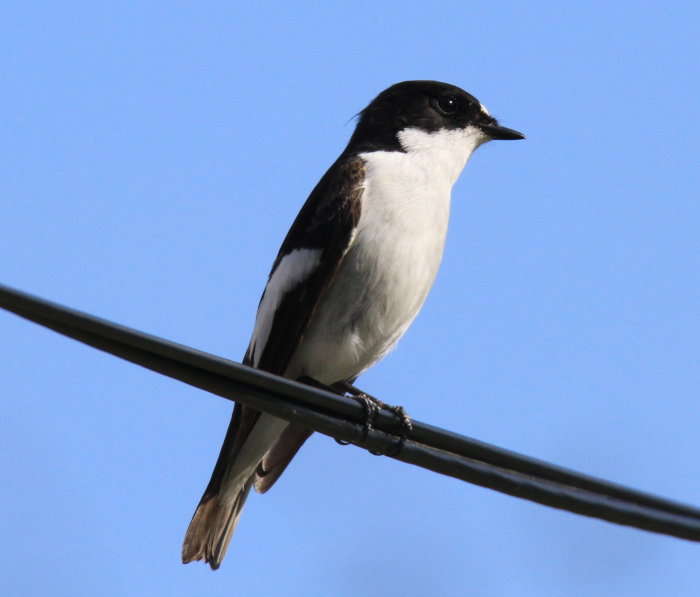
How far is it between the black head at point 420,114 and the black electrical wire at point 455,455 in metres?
3.23

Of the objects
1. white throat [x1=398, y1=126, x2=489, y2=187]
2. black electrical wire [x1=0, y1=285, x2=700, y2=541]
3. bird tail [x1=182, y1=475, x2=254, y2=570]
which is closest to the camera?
black electrical wire [x1=0, y1=285, x2=700, y2=541]

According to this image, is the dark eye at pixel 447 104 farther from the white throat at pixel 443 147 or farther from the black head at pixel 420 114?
the white throat at pixel 443 147

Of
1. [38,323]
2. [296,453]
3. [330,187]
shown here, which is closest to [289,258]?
[330,187]

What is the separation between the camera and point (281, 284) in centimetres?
584

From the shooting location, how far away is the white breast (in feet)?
18.6

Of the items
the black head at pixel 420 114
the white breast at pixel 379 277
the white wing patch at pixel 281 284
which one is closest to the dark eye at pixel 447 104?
the black head at pixel 420 114

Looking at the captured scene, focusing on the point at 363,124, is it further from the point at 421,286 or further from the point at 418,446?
the point at 418,446

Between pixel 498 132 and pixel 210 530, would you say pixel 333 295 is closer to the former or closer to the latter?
pixel 210 530

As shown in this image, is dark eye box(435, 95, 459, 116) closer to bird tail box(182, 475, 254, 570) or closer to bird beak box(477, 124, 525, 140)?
bird beak box(477, 124, 525, 140)

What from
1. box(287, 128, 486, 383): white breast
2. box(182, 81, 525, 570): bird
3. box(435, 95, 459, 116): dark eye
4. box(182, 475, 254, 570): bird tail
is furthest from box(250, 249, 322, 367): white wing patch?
box(435, 95, 459, 116): dark eye

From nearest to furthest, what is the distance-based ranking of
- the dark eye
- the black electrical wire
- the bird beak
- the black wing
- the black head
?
the black electrical wire → the black wing → the black head → the dark eye → the bird beak

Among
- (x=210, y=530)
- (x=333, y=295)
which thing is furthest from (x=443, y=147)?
(x=210, y=530)

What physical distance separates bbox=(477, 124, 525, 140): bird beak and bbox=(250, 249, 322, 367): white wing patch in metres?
A: 1.75

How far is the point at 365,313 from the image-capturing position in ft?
18.7
